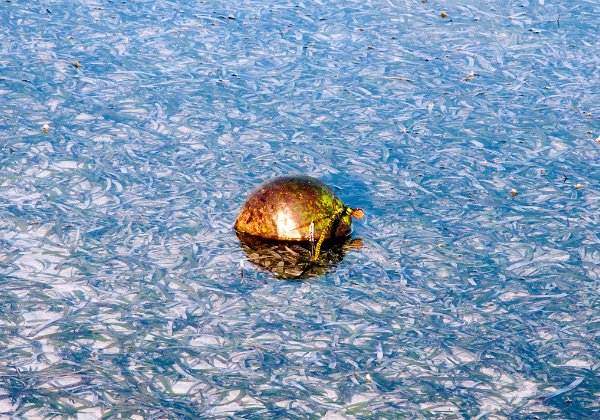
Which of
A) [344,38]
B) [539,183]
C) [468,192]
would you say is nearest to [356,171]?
[468,192]

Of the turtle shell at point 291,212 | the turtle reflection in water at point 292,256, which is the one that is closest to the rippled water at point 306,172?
the turtle reflection in water at point 292,256

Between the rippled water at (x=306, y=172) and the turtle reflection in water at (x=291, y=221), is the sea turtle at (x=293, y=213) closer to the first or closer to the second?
the turtle reflection in water at (x=291, y=221)

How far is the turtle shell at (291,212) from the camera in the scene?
24.9 ft

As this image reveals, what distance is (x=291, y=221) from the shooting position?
298 inches

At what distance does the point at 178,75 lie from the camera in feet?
35.8

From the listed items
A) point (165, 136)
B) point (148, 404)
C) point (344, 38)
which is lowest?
point (148, 404)

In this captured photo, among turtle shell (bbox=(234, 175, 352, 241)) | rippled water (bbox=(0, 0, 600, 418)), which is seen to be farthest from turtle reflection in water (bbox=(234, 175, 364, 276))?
rippled water (bbox=(0, 0, 600, 418))

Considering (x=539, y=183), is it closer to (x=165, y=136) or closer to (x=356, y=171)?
(x=356, y=171)

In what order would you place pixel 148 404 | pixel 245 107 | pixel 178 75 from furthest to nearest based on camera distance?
pixel 178 75 < pixel 245 107 < pixel 148 404

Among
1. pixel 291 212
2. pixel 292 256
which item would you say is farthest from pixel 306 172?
pixel 292 256

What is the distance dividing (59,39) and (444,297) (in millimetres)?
7038

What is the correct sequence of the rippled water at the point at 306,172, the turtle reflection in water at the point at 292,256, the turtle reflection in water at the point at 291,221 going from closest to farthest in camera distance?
1. the rippled water at the point at 306,172
2. the turtle reflection in water at the point at 292,256
3. the turtle reflection in water at the point at 291,221

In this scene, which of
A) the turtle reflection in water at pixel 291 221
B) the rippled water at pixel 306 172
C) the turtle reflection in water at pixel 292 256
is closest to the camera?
the rippled water at pixel 306 172

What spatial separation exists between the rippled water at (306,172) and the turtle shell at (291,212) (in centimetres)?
23
